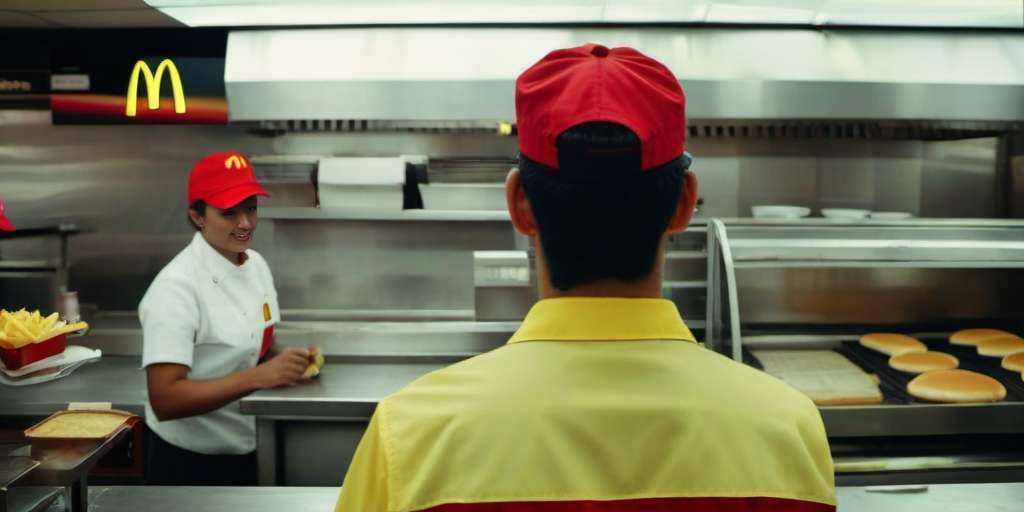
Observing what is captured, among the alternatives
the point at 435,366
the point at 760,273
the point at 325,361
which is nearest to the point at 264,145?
the point at 325,361

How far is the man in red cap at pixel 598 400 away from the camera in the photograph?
69 centimetres

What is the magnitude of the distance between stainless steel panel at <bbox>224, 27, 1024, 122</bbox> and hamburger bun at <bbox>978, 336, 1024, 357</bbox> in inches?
37.6

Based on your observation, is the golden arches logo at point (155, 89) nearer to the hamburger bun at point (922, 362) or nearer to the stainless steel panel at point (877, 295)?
the stainless steel panel at point (877, 295)

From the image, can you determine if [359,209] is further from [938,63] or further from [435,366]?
[938,63]

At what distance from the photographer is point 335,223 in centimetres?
360

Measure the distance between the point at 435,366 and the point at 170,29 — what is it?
213 centimetres

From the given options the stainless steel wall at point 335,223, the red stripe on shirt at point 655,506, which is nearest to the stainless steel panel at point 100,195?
the stainless steel wall at point 335,223

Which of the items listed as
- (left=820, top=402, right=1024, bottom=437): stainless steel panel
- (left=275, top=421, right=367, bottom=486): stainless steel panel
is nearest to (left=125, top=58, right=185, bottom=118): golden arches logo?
(left=275, top=421, right=367, bottom=486): stainless steel panel

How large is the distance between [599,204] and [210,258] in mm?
2018

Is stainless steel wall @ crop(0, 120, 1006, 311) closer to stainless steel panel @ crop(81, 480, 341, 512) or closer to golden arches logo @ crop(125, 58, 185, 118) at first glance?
golden arches logo @ crop(125, 58, 185, 118)

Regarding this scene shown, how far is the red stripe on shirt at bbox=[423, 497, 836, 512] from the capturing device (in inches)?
27.2

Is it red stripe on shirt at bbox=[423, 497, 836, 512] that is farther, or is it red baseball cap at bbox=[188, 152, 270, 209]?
red baseball cap at bbox=[188, 152, 270, 209]

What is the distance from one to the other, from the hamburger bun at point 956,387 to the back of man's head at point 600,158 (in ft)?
6.70

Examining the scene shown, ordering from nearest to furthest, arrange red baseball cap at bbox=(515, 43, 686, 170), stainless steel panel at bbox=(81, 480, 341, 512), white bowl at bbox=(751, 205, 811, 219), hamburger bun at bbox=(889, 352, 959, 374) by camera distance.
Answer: red baseball cap at bbox=(515, 43, 686, 170), stainless steel panel at bbox=(81, 480, 341, 512), hamburger bun at bbox=(889, 352, 959, 374), white bowl at bbox=(751, 205, 811, 219)
